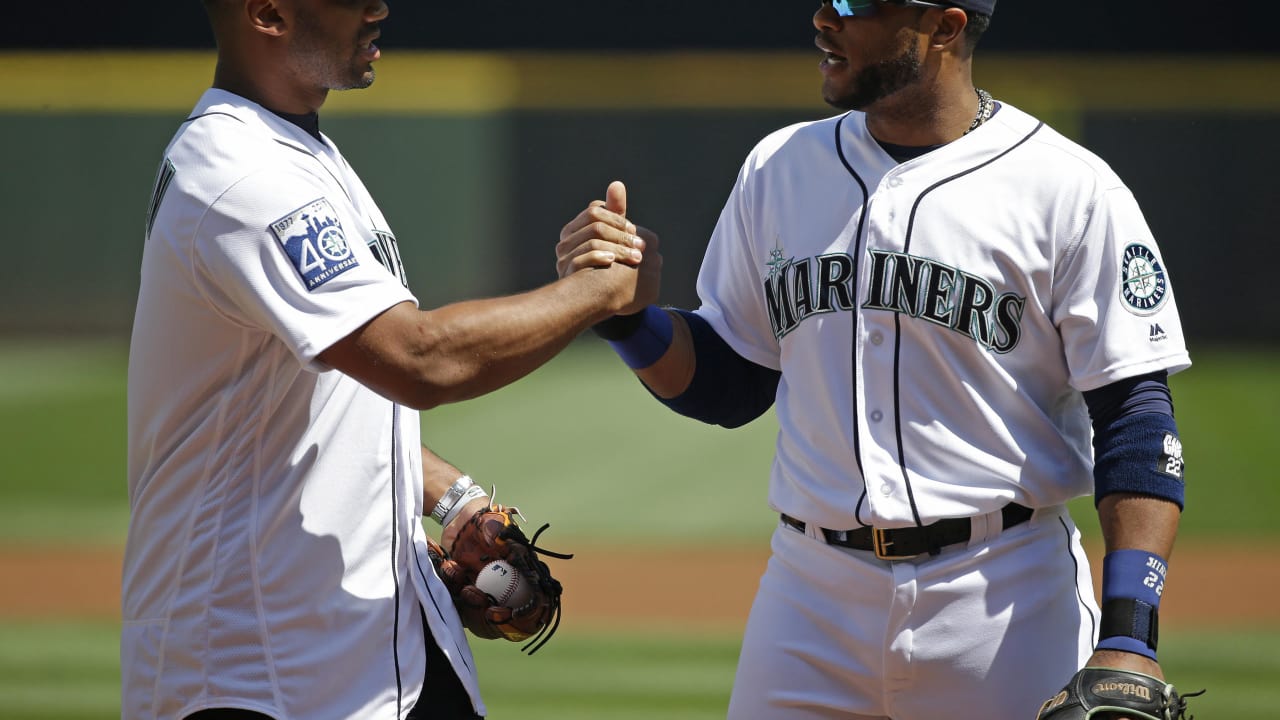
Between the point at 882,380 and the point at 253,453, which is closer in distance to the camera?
the point at 253,453

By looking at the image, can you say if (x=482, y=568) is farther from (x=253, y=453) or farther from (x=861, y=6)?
(x=861, y=6)

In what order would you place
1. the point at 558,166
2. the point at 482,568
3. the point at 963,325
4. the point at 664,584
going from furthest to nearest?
1. the point at 558,166
2. the point at 664,584
3. the point at 482,568
4. the point at 963,325

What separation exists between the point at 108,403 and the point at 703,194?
5.49 metres

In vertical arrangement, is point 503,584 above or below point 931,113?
below

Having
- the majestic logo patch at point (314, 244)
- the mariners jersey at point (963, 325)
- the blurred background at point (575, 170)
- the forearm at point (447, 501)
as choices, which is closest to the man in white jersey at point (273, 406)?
the majestic logo patch at point (314, 244)

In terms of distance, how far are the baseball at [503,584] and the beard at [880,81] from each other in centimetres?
97

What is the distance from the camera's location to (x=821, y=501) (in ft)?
7.14

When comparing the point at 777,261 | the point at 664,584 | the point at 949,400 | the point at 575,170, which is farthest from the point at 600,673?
the point at 575,170

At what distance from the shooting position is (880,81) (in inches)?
88.3

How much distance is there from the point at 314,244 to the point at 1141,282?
1.25 meters

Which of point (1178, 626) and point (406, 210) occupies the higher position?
point (406, 210)

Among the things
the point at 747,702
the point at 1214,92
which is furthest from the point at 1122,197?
the point at 1214,92

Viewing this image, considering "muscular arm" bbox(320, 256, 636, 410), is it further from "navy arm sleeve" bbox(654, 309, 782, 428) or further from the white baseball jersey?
"navy arm sleeve" bbox(654, 309, 782, 428)

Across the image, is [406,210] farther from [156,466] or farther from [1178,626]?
[156,466]
